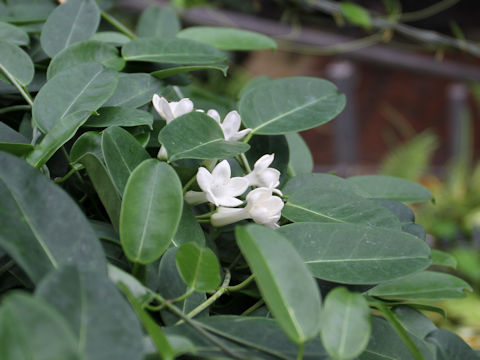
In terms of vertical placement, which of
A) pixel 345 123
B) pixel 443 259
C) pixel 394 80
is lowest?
pixel 394 80

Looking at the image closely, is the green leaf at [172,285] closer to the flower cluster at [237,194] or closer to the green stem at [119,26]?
the flower cluster at [237,194]

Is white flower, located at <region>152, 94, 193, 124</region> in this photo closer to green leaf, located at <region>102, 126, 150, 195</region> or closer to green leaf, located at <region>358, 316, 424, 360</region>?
green leaf, located at <region>102, 126, 150, 195</region>

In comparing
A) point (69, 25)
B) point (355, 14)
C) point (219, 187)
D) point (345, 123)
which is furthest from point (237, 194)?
point (345, 123)

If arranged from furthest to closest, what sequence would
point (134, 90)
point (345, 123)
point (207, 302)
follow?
point (345, 123) → point (134, 90) → point (207, 302)

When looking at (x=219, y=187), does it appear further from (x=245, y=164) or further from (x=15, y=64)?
(x=15, y=64)

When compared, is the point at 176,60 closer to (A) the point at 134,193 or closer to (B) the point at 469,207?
(A) the point at 134,193

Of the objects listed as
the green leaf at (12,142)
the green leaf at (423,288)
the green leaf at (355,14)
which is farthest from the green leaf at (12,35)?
the green leaf at (355,14)

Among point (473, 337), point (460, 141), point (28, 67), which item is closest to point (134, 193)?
point (28, 67)

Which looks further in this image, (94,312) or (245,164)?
(245,164)
